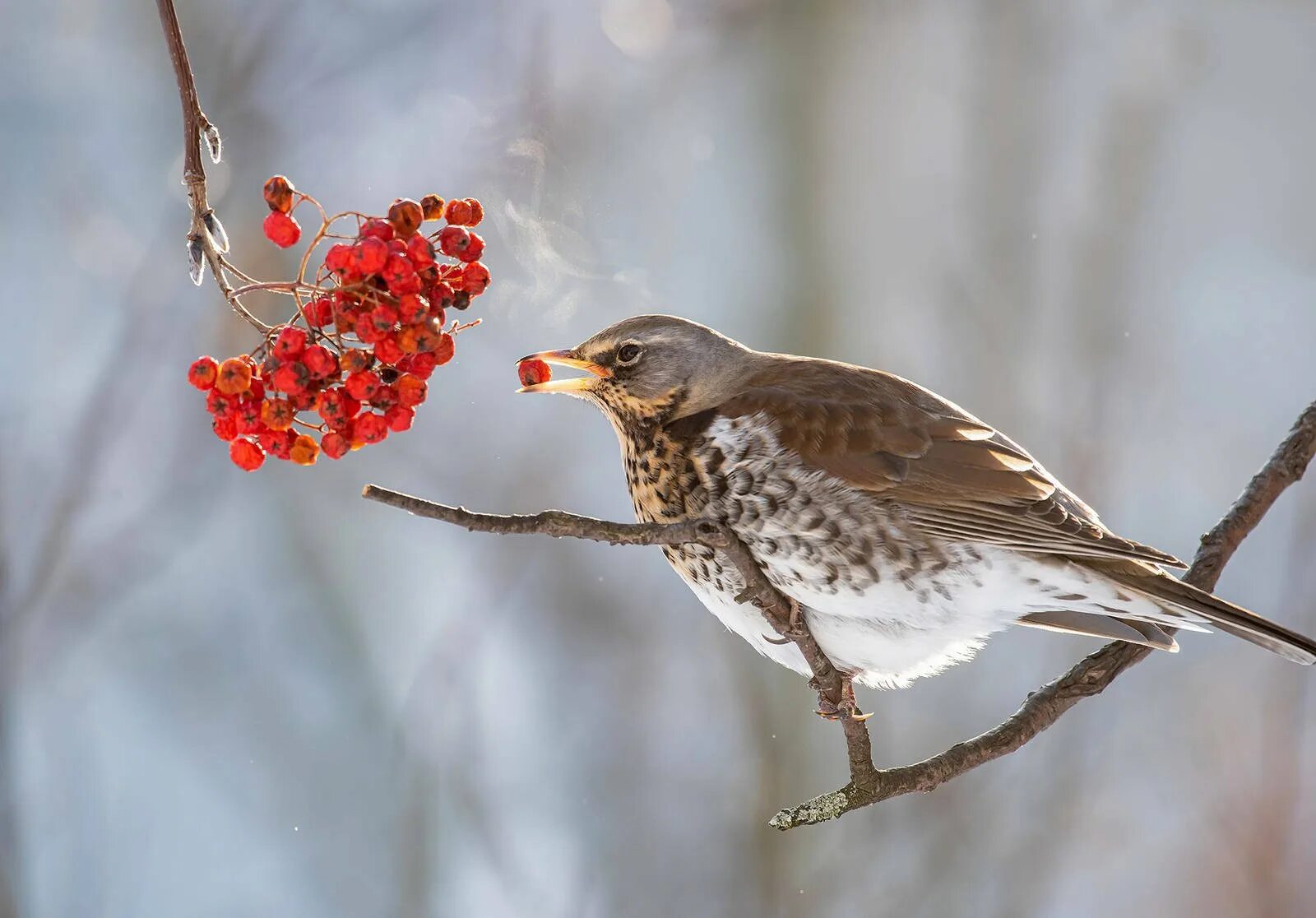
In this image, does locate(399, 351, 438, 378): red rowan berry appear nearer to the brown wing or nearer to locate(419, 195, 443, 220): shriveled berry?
locate(419, 195, 443, 220): shriveled berry

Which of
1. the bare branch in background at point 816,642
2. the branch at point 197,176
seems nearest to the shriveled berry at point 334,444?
the bare branch in background at point 816,642

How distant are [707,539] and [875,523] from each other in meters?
0.77

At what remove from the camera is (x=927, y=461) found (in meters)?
2.71

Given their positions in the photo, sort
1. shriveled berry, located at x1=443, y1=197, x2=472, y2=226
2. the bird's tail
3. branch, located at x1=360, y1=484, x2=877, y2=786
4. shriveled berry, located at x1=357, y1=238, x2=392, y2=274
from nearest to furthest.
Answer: branch, located at x1=360, y1=484, x2=877, y2=786 → shriveled berry, located at x1=357, y1=238, x2=392, y2=274 → shriveled berry, located at x1=443, y1=197, x2=472, y2=226 → the bird's tail

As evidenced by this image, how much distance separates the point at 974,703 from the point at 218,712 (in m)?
3.47

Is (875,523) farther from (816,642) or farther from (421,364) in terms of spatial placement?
(421,364)

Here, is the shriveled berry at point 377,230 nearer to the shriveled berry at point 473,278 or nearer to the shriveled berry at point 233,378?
the shriveled berry at point 473,278

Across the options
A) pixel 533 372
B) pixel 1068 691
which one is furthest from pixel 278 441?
pixel 1068 691

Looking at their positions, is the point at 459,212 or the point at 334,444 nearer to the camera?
the point at 334,444

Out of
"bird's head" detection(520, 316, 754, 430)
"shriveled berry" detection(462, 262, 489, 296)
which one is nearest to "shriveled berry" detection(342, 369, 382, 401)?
"shriveled berry" detection(462, 262, 489, 296)

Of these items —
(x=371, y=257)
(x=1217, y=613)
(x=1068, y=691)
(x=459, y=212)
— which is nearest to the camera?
(x=371, y=257)

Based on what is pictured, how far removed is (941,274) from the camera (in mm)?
6535

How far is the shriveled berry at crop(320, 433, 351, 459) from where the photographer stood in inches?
72.4

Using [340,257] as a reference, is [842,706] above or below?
below
